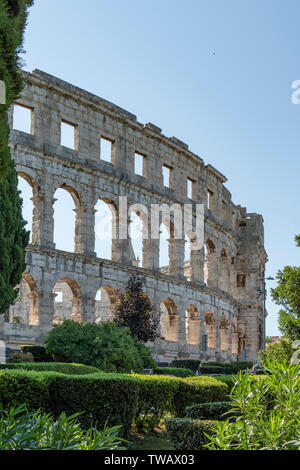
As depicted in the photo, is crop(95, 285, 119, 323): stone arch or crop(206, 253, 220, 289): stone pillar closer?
crop(95, 285, 119, 323): stone arch

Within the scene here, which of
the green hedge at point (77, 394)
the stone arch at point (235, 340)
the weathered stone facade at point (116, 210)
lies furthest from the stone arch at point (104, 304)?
the green hedge at point (77, 394)

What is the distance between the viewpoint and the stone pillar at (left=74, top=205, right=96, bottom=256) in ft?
91.9

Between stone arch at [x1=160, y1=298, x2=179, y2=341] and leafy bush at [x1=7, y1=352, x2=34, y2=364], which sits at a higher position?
stone arch at [x1=160, y1=298, x2=179, y2=341]

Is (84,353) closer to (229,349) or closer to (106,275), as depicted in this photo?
(106,275)

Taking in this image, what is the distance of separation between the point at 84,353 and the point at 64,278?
1041 cm

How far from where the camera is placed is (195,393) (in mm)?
13211

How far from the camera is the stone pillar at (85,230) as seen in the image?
28.0m

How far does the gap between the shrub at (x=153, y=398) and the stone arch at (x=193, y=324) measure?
22.1 m

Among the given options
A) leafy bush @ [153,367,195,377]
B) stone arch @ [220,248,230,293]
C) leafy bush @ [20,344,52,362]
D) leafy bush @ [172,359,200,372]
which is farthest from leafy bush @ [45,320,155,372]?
stone arch @ [220,248,230,293]

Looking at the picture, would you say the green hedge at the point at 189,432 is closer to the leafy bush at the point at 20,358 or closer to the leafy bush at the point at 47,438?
the leafy bush at the point at 47,438

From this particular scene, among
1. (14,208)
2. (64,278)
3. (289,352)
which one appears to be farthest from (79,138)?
(289,352)

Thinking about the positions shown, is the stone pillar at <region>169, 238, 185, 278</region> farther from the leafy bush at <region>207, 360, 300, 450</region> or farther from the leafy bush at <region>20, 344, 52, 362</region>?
the leafy bush at <region>207, 360, 300, 450</region>

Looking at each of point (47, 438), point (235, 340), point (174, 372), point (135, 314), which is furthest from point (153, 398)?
point (235, 340)

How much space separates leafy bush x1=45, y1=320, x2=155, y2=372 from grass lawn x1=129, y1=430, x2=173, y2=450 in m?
4.16
